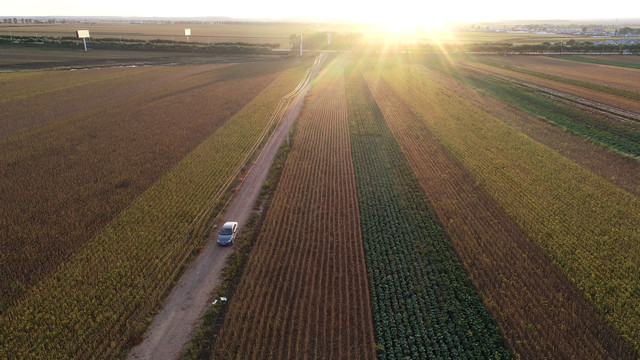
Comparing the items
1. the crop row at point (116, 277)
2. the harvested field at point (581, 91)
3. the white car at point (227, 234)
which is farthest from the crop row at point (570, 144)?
the crop row at point (116, 277)

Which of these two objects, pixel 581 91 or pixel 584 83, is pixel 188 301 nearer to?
pixel 581 91

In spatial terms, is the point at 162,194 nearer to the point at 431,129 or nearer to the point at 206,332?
the point at 206,332

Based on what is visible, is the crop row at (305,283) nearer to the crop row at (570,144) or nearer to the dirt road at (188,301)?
the dirt road at (188,301)

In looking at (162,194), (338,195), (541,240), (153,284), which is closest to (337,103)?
(338,195)

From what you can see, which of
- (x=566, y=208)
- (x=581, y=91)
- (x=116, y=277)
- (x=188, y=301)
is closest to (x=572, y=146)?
(x=566, y=208)

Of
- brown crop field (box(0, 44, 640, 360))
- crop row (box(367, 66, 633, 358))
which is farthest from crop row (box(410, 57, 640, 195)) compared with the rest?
crop row (box(367, 66, 633, 358))

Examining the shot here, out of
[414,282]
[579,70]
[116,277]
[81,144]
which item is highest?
[579,70]
